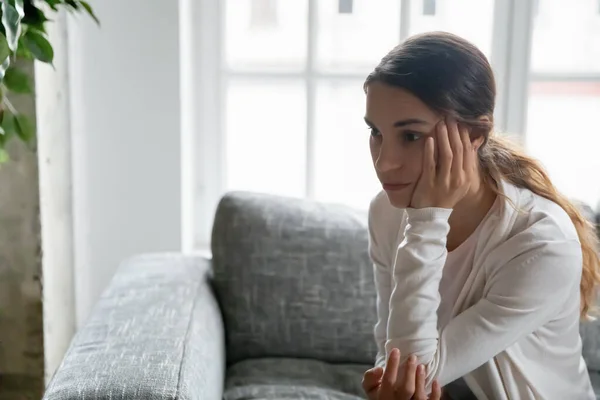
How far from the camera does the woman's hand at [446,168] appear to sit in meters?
1.18

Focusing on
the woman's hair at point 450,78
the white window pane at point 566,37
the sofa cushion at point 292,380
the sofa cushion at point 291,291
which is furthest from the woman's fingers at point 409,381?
the white window pane at point 566,37

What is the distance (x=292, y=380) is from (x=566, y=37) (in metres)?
1.35

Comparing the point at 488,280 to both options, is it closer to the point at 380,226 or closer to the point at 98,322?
the point at 380,226

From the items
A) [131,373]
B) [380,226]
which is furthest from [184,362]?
[380,226]

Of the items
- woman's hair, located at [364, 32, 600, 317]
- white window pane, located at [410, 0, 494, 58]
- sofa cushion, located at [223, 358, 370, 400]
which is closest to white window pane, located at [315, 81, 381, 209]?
white window pane, located at [410, 0, 494, 58]

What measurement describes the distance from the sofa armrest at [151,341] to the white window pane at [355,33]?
0.81 metres

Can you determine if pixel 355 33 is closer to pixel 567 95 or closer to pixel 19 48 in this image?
pixel 567 95

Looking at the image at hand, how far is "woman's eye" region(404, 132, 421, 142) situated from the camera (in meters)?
1.20

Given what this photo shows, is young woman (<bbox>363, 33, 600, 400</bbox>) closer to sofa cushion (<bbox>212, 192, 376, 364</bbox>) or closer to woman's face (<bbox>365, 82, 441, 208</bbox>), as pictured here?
woman's face (<bbox>365, 82, 441, 208</bbox>)

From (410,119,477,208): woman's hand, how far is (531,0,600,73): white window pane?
48.5 inches

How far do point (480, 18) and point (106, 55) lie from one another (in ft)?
3.60

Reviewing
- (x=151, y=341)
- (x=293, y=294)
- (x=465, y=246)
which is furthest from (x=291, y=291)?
(x=465, y=246)

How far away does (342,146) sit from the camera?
239cm

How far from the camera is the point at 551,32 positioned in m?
2.30
